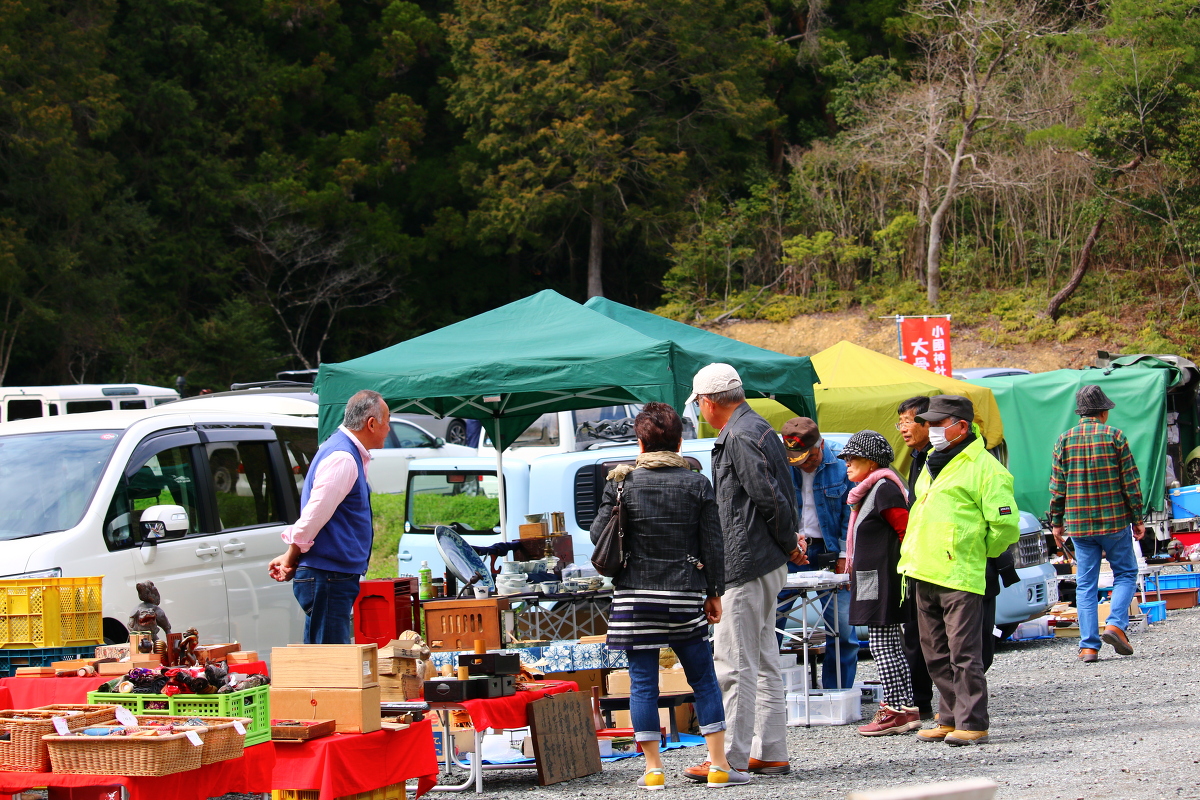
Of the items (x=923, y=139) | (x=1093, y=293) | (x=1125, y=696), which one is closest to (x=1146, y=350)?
(x=1093, y=293)

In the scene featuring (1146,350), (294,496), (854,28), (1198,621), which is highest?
(854,28)

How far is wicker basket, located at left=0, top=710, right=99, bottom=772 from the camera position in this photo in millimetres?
3994

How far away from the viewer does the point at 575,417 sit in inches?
469

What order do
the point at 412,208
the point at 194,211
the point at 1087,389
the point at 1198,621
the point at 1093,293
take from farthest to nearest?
the point at 412,208
the point at 194,211
the point at 1093,293
the point at 1198,621
the point at 1087,389

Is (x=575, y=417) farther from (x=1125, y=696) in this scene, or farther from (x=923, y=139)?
(x=923, y=139)

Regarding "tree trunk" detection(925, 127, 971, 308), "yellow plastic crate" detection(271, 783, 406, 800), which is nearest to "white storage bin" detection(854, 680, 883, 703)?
"yellow plastic crate" detection(271, 783, 406, 800)

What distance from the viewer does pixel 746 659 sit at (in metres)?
5.20

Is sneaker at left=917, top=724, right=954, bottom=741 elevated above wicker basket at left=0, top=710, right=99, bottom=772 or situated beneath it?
situated beneath

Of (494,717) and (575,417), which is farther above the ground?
(575,417)

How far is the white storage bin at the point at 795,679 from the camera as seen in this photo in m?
7.02

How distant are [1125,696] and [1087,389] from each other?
235 cm

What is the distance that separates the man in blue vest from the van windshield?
58.1 inches

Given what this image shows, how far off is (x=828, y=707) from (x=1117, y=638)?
284 cm

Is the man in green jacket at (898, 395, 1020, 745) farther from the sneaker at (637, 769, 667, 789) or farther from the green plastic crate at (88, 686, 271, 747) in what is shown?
the green plastic crate at (88, 686, 271, 747)
